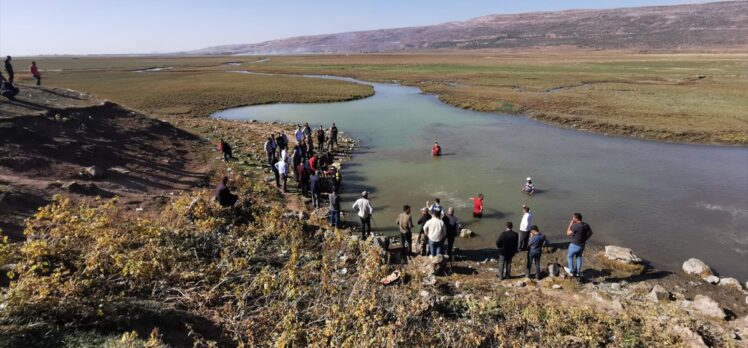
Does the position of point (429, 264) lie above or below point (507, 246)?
below

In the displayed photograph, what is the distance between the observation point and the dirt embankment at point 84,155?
12945 millimetres

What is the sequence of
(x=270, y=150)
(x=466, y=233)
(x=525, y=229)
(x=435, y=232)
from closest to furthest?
1. (x=435, y=232)
2. (x=525, y=229)
3. (x=466, y=233)
4. (x=270, y=150)

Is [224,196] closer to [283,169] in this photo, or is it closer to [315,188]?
[315,188]

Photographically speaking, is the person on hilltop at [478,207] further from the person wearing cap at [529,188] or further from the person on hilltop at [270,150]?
the person on hilltop at [270,150]

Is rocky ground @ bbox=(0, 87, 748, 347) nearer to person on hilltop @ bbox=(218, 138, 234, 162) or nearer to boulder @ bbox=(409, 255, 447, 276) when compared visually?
boulder @ bbox=(409, 255, 447, 276)

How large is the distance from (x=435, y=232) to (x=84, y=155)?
16.5m

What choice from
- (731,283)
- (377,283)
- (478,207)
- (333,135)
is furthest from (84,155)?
(731,283)

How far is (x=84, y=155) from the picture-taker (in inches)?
675

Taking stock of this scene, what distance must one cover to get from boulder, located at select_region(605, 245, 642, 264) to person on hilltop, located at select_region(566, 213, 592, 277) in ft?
5.22

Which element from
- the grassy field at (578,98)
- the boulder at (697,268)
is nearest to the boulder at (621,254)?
the boulder at (697,268)

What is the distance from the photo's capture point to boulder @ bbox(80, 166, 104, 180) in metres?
15.2

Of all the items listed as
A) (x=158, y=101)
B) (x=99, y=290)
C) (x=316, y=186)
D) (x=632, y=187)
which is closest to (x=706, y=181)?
(x=632, y=187)

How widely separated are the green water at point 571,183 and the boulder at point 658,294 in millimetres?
2531

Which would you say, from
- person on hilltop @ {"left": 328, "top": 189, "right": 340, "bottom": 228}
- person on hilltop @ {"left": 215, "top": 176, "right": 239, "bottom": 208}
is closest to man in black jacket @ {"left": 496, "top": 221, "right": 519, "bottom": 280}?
person on hilltop @ {"left": 328, "top": 189, "right": 340, "bottom": 228}
